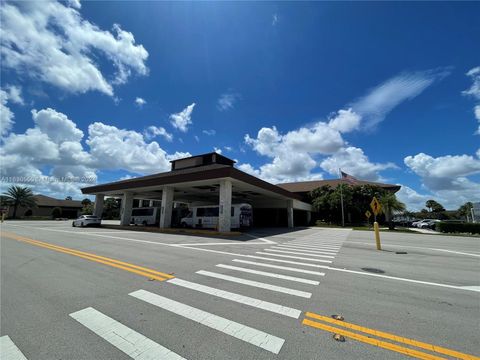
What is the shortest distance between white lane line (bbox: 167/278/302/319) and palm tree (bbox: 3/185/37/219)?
75983 mm

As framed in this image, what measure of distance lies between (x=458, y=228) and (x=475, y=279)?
28698 mm

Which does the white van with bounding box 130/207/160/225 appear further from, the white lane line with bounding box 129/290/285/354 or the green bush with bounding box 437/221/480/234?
the green bush with bounding box 437/221/480/234

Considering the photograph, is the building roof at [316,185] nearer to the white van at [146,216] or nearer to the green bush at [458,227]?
the green bush at [458,227]

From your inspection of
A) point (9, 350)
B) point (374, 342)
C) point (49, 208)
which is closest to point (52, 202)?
point (49, 208)

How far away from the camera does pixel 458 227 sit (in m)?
27.2

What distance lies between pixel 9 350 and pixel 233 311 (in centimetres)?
322

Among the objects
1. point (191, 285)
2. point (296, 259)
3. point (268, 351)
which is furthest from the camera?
point (296, 259)

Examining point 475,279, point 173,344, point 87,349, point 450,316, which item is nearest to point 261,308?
point 173,344

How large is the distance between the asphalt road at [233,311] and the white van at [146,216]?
2443 cm

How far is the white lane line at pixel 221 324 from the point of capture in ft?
10.4

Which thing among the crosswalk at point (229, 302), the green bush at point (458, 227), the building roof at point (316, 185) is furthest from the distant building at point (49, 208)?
the green bush at point (458, 227)

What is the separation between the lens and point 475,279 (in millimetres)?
6703

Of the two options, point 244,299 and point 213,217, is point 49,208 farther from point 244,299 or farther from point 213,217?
point 244,299

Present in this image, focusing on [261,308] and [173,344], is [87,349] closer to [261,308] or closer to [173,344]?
[173,344]
